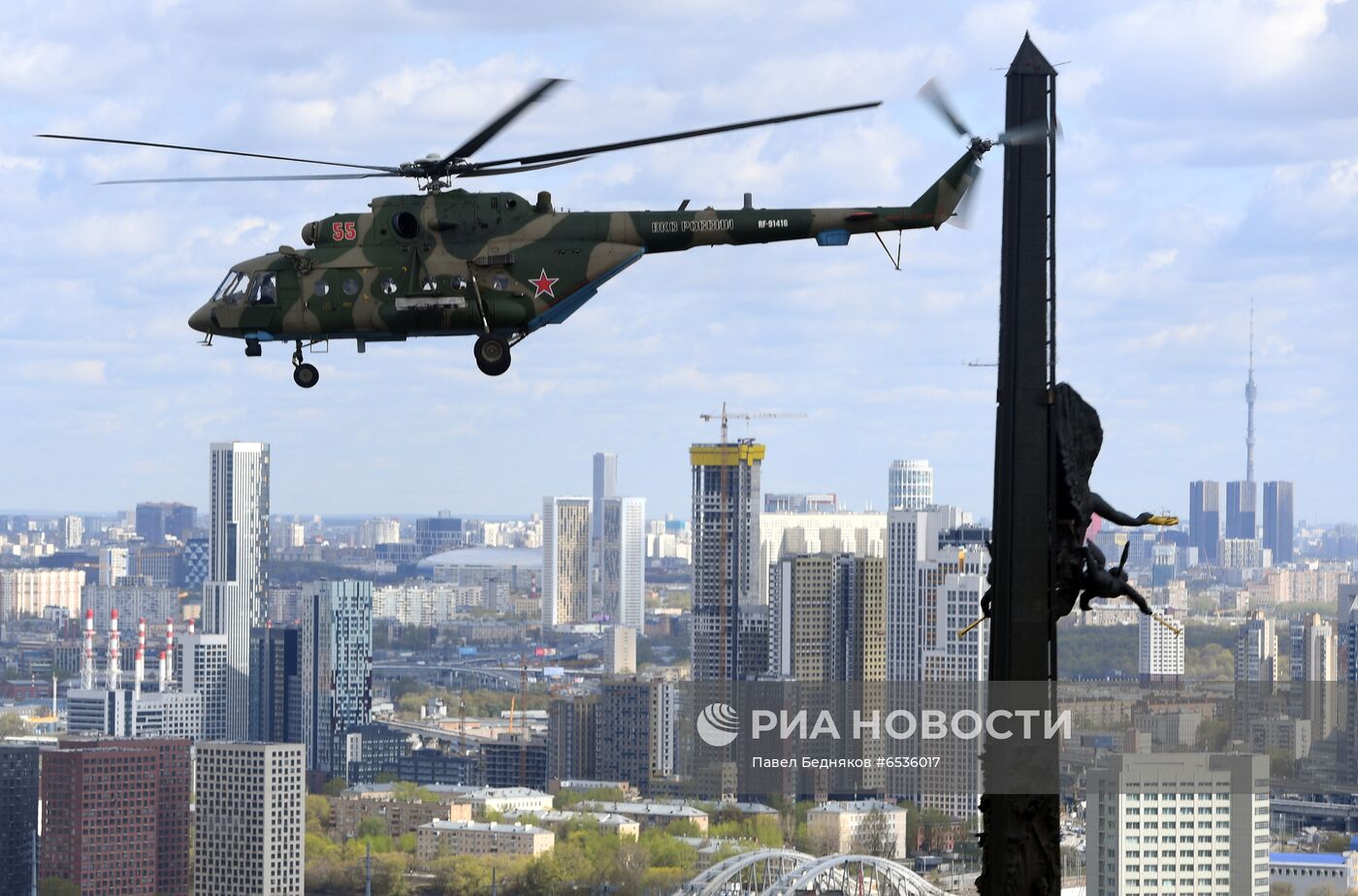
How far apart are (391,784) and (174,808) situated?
69.9 feet

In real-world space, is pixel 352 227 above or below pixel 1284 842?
above

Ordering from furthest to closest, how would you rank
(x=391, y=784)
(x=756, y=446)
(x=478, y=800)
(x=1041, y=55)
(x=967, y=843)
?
1. (x=756, y=446)
2. (x=391, y=784)
3. (x=478, y=800)
4. (x=967, y=843)
5. (x=1041, y=55)

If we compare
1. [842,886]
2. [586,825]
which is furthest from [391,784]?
[842,886]

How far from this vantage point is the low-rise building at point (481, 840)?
90875 millimetres

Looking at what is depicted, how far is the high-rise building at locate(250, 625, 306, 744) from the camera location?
478ft

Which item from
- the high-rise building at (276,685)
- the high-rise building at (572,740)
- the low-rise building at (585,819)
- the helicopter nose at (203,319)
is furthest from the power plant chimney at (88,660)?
the helicopter nose at (203,319)

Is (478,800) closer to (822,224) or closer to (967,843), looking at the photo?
(967,843)

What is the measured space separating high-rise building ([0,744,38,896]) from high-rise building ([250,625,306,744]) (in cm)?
4281

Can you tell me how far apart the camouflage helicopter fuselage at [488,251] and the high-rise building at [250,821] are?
77989 mm

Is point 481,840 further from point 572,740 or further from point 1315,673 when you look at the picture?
point 1315,673

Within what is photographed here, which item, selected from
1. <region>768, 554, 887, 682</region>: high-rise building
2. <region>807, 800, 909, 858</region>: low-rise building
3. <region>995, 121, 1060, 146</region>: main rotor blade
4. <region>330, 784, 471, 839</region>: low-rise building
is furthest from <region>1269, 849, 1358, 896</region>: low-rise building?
<region>995, 121, 1060, 146</region>: main rotor blade

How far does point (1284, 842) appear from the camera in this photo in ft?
274

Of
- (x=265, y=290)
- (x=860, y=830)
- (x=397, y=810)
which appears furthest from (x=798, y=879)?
(x=265, y=290)

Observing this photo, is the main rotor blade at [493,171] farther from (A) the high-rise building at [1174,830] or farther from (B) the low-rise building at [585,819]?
(B) the low-rise building at [585,819]
